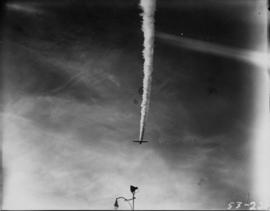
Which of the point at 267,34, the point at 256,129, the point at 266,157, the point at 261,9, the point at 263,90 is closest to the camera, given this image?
the point at 261,9

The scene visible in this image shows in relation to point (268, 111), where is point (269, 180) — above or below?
below

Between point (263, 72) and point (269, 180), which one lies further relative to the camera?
point (269, 180)

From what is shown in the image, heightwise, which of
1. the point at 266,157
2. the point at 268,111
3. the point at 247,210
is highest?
the point at 268,111

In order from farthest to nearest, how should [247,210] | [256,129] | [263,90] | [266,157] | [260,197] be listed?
1. [247,210]
2. [260,197]
3. [256,129]
4. [266,157]
5. [263,90]

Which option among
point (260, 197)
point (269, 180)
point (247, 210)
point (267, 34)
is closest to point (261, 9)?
point (267, 34)

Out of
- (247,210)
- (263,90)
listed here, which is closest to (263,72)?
(263,90)

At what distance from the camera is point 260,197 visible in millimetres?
51469

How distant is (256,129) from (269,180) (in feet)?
23.0

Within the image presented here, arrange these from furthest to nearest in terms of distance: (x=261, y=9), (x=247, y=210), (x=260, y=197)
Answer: (x=247, y=210) < (x=260, y=197) < (x=261, y=9)

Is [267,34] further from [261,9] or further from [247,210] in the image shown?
[247,210]

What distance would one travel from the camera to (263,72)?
2802 centimetres

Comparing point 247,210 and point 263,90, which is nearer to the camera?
point 263,90

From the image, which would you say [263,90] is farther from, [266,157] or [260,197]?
[260,197]

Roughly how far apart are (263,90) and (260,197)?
30482 millimetres
